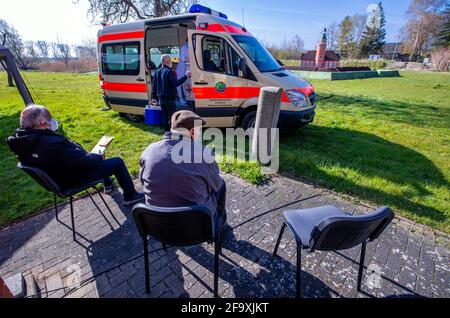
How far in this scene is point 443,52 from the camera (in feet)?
121

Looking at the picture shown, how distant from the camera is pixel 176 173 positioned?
5.98 ft

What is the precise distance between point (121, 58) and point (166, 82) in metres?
2.24

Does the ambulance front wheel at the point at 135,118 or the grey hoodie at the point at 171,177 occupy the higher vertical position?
the grey hoodie at the point at 171,177

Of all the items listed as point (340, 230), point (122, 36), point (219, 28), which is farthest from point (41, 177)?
point (122, 36)

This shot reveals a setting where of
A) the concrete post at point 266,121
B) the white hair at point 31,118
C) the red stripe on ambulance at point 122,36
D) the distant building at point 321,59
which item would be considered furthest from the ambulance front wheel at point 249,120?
the distant building at point 321,59

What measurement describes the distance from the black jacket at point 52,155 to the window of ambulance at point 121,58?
4.50m

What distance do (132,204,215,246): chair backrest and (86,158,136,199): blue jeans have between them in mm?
1491

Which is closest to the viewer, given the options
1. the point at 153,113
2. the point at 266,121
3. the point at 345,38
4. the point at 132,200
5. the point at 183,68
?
the point at 132,200

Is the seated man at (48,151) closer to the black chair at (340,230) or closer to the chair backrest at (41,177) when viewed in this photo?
the chair backrest at (41,177)

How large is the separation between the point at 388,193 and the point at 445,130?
5358mm

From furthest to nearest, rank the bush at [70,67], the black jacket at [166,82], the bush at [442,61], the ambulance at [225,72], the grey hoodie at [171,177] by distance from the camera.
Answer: the bush at [70,67]
the bush at [442,61]
the black jacket at [166,82]
the ambulance at [225,72]
the grey hoodie at [171,177]

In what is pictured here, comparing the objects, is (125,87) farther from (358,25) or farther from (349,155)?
(358,25)

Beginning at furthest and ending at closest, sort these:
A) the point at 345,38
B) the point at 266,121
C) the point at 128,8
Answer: the point at 345,38 → the point at 128,8 → the point at 266,121

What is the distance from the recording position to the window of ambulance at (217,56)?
17.1 ft
